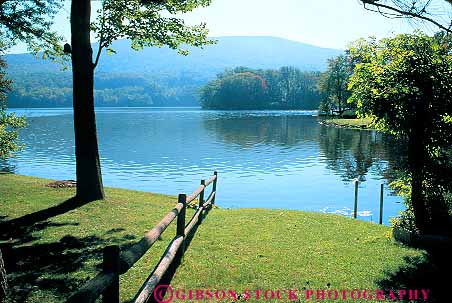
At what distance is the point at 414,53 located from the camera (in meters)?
9.95

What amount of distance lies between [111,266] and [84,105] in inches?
448

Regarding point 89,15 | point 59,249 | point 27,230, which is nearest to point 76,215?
point 27,230

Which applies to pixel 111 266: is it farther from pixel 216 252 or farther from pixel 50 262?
pixel 216 252

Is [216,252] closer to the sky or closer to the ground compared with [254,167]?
closer to the sky

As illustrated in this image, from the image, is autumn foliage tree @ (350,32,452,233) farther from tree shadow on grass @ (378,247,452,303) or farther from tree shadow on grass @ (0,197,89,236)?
tree shadow on grass @ (0,197,89,236)

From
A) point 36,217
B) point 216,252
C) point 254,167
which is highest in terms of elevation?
point 36,217

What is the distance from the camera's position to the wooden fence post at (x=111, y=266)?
4934mm

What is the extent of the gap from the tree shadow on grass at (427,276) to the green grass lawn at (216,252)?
0.53ft

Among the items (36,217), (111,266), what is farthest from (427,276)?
(36,217)

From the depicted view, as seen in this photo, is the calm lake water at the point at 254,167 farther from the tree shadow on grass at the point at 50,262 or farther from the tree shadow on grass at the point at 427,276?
the tree shadow on grass at the point at 50,262

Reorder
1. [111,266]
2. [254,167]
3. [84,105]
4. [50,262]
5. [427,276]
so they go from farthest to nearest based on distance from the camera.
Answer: [254,167] → [84,105] → [50,262] → [427,276] → [111,266]

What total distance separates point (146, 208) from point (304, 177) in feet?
63.7

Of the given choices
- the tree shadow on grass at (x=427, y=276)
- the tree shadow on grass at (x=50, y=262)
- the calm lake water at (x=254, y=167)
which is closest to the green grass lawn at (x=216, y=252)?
the tree shadow on grass at (x=50, y=262)

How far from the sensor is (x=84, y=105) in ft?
49.7
